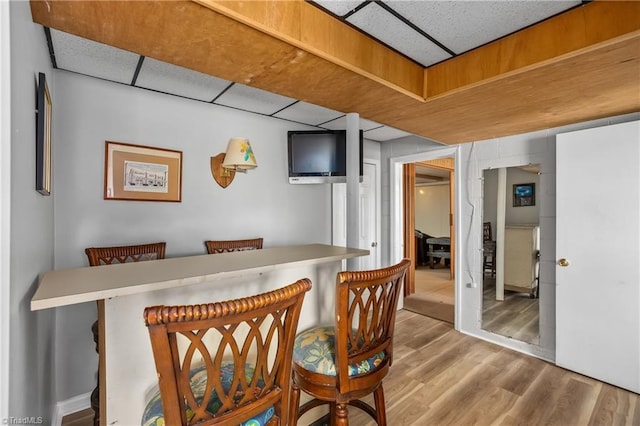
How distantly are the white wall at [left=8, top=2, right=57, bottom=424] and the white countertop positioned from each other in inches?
3.3

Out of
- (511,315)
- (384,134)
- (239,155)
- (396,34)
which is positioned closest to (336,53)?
(396,34)

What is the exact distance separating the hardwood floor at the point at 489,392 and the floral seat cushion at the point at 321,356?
727mm

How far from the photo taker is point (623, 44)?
1.36 meters

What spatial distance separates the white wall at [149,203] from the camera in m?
2.09

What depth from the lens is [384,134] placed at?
3.76 meters

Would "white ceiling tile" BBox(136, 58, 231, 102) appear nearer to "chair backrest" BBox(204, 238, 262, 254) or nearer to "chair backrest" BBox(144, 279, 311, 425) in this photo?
"chair backrest" BBox(204, 238, 262, 254)

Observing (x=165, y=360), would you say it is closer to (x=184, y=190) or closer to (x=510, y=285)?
(x=184, y=190)

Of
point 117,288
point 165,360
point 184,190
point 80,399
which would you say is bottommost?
point 80,399

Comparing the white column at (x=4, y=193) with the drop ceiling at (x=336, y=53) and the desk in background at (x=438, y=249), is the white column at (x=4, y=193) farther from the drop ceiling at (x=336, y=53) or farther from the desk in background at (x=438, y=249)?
the desk in background at (x=438, y=249)

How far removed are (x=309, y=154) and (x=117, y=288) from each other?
7.40ft

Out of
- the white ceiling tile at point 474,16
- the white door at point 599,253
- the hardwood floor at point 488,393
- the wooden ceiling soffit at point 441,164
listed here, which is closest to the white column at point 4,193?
the white ceiling tile at point 474,16

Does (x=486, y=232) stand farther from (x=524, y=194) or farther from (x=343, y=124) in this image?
(x=343, y=124)

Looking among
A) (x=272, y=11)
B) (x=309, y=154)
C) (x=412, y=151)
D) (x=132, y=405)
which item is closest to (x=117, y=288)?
(x=132, y=405)

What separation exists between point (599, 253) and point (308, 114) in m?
2.83
